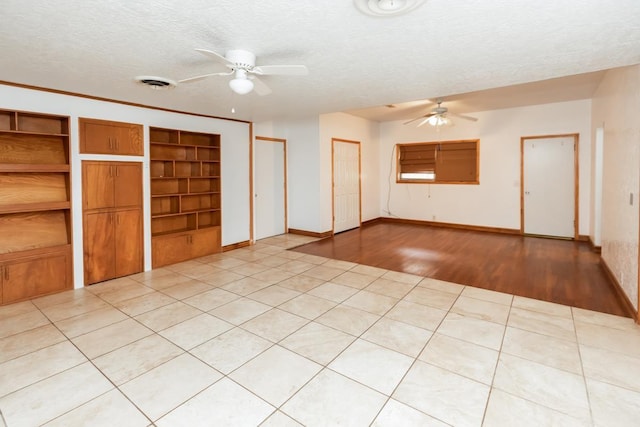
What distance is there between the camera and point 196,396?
1998mm

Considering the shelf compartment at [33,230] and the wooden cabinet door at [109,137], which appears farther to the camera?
the wooden cabinet door at [109,137]

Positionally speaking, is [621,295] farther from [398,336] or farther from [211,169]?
[211,169]

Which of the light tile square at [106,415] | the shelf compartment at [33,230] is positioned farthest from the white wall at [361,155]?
the light tile square at [106,415]

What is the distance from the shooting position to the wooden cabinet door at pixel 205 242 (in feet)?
17.0

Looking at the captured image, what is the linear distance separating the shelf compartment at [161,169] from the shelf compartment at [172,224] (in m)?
0.67

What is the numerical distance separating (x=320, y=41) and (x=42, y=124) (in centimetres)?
360

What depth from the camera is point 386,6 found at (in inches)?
73.9

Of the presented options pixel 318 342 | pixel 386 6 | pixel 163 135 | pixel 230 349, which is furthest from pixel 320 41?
pixel 163 135

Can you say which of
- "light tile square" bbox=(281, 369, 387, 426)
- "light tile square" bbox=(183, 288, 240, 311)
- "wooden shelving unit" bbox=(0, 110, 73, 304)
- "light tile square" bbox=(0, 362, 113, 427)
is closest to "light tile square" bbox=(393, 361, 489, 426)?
"light tile square" bbox=(281, 369, 387, 426)

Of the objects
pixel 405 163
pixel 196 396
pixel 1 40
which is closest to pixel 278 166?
pixel 405 163

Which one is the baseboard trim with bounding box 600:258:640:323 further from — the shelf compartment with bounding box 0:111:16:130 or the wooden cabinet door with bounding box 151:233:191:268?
the shelf compartment with bounding box 0:111:16:130

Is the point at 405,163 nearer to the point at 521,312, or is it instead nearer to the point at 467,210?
the point at 467,210

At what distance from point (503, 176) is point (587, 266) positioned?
2.77 meters

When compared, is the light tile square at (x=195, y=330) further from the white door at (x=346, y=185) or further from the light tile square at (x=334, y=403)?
the white door at (x=346, y=185)
